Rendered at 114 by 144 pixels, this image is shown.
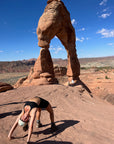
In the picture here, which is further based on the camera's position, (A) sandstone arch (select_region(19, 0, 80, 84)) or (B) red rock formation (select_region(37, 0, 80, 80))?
(B) red rock formation (select_region(37, 0, 80, 80))

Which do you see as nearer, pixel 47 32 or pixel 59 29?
pixel 47 32

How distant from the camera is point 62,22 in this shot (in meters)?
9.94

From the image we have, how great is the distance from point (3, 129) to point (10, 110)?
1.09m

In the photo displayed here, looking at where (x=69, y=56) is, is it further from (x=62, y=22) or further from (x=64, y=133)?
(x=64, y=133)

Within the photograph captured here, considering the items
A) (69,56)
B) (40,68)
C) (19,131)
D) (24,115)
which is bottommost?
(19,131)

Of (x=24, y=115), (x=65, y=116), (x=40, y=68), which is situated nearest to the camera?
(x=24, y=115)

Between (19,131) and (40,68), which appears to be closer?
(19,131)

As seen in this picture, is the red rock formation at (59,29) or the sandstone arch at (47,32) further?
the red rock formation at (59,29)

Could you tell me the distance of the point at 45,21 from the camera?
29.3ft

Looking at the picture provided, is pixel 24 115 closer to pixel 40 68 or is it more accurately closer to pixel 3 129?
pixel 3 129

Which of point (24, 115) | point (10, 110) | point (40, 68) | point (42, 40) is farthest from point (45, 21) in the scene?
point (24, 115)

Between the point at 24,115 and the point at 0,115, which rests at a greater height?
the point at 24,115

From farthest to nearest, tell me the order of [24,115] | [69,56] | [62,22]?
[69,56], [62,22], [24,115]

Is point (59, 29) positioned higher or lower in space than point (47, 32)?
higher
